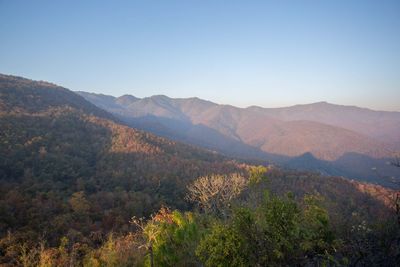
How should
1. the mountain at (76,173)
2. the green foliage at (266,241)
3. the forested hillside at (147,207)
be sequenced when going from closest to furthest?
1. the green foliage at (266,241)
2. the forested hillside at (147,207)
3. the mountain at (76,173)

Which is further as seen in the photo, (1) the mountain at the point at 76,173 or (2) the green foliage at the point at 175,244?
(1) the mountain at the point at 76,173

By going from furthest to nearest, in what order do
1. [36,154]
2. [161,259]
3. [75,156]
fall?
[75,156], [36,154], [161,259]

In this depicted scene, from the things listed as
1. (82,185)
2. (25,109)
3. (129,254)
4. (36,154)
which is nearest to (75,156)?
(36,154)

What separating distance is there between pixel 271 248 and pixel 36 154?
6089cm

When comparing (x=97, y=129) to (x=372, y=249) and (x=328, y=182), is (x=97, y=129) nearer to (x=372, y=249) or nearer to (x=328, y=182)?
(x=328, y=182)

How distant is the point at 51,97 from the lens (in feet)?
431

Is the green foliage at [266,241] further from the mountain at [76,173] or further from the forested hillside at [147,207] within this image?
the mountain at [76,173]

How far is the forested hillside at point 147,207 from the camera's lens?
418 inches

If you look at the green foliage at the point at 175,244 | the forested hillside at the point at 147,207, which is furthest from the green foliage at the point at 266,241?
the green foliage at the point at 175,244

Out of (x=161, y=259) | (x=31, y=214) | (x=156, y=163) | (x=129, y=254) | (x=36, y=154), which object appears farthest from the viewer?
(x=156, y=163)

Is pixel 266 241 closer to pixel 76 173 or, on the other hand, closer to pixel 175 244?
pixel 175 244

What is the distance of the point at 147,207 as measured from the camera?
49.0 metres

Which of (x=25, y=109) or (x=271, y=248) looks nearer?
(x=271, y=248)

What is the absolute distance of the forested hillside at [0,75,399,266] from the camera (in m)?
10.6
